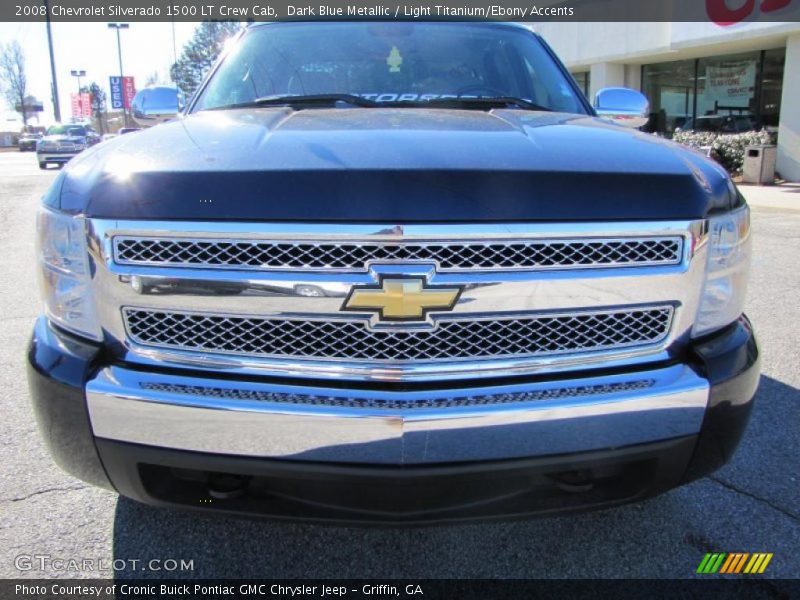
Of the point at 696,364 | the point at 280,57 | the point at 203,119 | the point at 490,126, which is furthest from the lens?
the point at 280,57

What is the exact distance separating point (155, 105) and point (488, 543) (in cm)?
263

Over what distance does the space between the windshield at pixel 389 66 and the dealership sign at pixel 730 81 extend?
16151 millimetres

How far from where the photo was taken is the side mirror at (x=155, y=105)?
3328mm

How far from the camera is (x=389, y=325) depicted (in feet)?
5.30

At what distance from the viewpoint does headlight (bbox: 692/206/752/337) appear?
1.79m

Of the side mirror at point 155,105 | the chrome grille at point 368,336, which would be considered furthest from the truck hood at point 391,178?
the side mirror at point 155,105

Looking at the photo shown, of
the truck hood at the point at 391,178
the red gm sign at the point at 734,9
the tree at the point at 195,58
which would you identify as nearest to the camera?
the truck hood at the point at 391,178

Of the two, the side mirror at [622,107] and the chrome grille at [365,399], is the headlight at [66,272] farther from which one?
the side mirror at [622,107]

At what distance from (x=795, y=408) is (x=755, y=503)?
3.35 feet

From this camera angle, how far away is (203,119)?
236cm

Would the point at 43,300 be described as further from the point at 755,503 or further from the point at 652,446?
the point at 755,503

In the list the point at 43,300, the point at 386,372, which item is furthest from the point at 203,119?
the point at 386,372

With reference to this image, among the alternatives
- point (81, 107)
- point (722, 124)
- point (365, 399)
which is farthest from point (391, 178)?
point (81, 107)

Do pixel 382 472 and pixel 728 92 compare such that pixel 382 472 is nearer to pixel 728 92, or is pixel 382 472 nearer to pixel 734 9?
pixel 734 9
